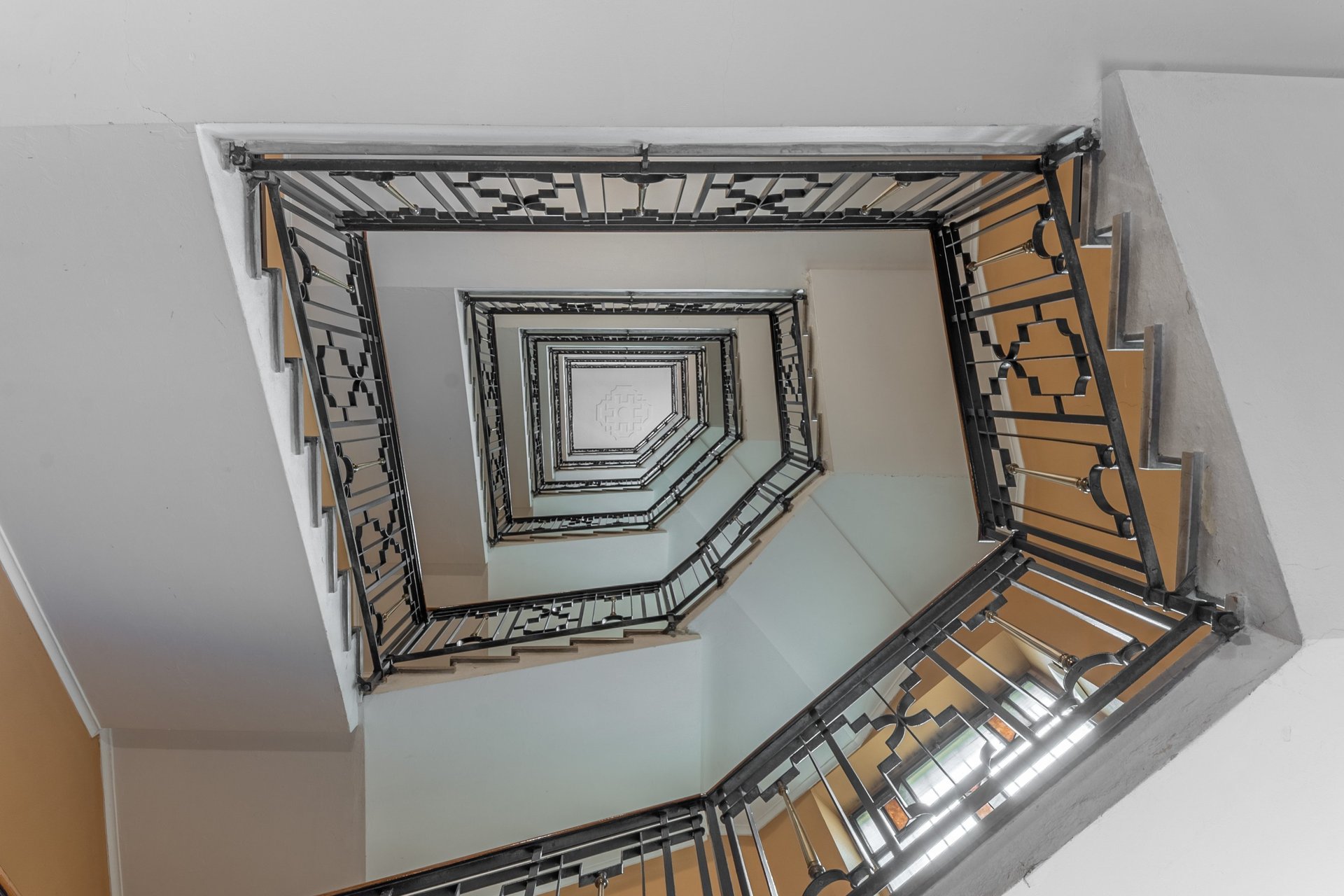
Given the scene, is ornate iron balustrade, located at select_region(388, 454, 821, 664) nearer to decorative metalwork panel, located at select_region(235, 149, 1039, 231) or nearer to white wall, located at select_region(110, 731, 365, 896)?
white wall, located at select_region(110, 731, 365, 896)

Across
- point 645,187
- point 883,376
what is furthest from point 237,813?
point 883,376

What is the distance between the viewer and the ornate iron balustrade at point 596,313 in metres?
4.09

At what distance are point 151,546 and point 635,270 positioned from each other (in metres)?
2.96

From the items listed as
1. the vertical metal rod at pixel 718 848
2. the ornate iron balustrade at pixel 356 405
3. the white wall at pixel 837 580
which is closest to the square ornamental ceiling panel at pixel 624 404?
the ornate iron balustrade at pixel 356 405

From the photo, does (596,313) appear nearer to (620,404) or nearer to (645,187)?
(645,187)

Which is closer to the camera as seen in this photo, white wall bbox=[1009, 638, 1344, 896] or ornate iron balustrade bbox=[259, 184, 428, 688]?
white wall bbox=[1009, 638, 1344, 896]

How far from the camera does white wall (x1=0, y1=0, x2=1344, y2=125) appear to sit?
1279 millimetres

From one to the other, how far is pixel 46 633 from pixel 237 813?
1.23 m

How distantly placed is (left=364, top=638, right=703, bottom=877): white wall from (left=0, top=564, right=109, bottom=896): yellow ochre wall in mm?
1170

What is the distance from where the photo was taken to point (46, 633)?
88.4 inches

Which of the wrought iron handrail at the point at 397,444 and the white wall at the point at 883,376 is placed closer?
the wrought iron handrail at the point at 397,444

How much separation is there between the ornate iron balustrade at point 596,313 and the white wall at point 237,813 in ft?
8.62

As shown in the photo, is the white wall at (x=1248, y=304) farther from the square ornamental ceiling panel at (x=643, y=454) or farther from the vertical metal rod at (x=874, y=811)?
the square ornamental ceiling panel at (x=643, y=454)

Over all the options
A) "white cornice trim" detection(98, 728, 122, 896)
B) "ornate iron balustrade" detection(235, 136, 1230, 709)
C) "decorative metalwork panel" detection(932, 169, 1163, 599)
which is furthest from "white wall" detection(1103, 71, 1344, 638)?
"white cornice trim" detection(98, 728, 122, 896)
